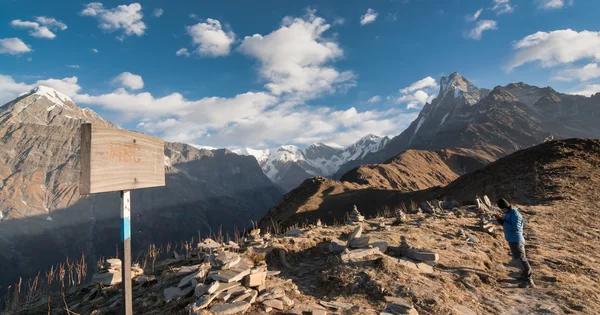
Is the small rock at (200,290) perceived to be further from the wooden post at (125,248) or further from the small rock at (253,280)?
the wooden post at (125,248)

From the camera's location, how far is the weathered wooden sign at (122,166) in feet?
10.9

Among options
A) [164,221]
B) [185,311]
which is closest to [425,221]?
[185,311]

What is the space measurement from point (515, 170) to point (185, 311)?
36.1 metres

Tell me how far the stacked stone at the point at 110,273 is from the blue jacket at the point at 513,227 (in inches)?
385

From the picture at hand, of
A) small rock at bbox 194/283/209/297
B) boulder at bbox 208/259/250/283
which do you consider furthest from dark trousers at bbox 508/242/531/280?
small rock at bbox 194/283/209/297

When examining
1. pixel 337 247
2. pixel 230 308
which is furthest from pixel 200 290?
pixel 337 247

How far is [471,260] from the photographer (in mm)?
7895

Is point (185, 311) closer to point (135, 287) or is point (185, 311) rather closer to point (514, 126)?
point (135, 287)

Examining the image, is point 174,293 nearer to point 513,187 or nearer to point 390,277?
point 390,277

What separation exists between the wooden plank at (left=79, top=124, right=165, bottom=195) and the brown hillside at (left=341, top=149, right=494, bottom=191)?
6057 centimetres

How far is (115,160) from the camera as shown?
144 inches

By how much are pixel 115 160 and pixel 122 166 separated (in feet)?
0.44

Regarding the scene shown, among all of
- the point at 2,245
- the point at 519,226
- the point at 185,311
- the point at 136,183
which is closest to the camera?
the point at 136,183

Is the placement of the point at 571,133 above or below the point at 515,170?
above
